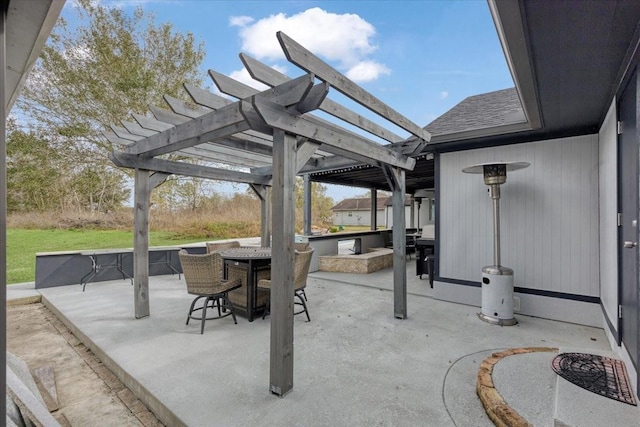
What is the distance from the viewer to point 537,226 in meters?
3.98

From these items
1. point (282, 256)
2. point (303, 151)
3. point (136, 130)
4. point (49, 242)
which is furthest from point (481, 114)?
point (49, 242)

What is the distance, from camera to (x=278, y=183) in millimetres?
2260

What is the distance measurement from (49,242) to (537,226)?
478 inches

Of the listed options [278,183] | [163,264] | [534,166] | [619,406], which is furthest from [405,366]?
[163,264]

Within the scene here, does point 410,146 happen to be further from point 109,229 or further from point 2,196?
point 109,229

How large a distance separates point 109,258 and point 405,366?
634 cm

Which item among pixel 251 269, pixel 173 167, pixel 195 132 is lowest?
pixel 251 269

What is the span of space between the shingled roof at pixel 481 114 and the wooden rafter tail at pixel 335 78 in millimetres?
1436

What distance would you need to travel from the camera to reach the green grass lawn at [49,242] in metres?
7.40

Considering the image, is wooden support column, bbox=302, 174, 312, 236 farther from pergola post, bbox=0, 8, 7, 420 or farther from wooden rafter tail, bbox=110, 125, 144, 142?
pergola post, bbox=0, 8, 7, 420

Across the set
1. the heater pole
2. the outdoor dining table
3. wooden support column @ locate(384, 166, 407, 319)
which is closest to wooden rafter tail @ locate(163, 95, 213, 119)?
the outdoor dining table

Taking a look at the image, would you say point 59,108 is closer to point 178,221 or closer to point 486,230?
point 178,221

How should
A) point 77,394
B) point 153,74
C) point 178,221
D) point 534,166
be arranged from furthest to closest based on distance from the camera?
point 178,221, point 153,74, point 534,166, point 77,394

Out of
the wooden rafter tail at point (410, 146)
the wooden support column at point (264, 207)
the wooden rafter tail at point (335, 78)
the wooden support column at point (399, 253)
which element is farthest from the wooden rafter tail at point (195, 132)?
the wooden support column at point (264, 207)
